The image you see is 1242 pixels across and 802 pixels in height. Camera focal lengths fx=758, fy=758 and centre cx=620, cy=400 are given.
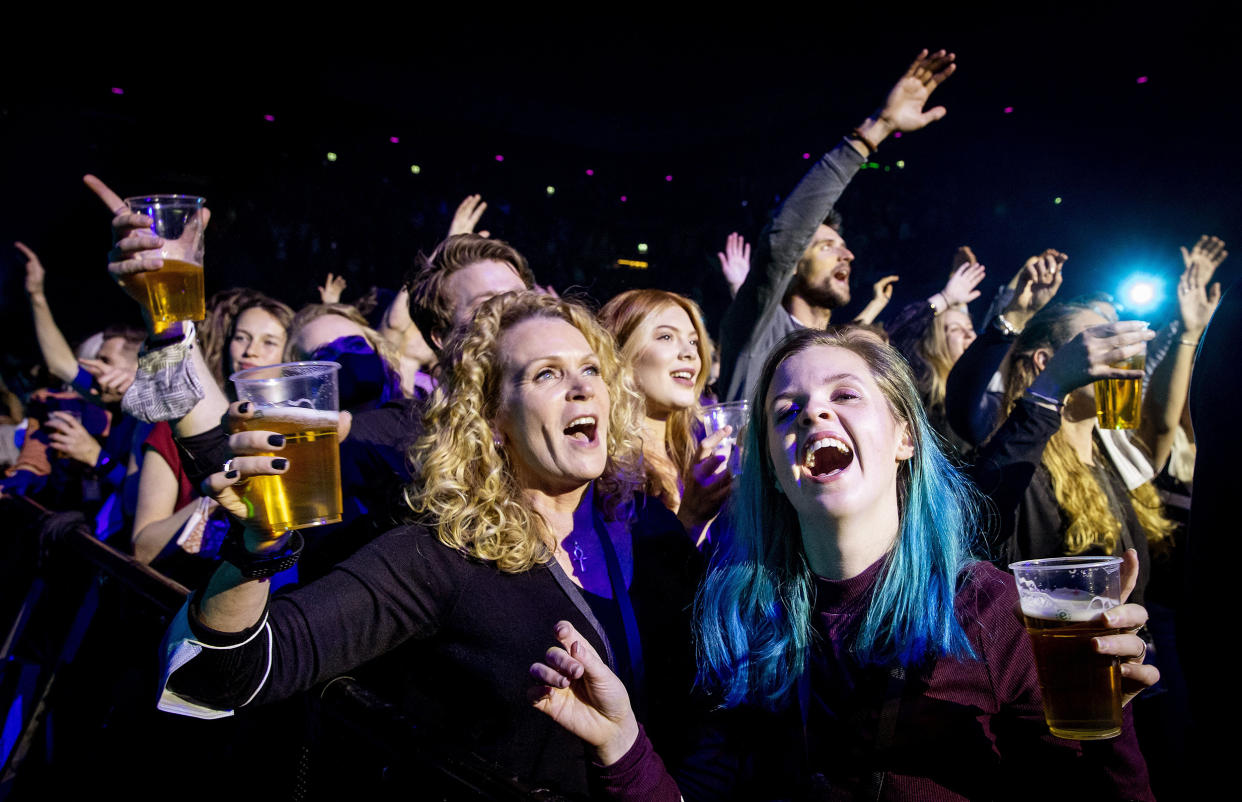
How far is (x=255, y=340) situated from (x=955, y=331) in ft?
12.2

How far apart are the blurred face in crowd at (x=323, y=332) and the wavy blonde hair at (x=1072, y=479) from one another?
→ 2649mm

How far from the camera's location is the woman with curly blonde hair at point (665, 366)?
2.74 metres

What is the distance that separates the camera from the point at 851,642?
1.50 metres

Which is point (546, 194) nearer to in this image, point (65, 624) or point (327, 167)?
point (327, 167)

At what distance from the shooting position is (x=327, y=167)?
32.3 ft

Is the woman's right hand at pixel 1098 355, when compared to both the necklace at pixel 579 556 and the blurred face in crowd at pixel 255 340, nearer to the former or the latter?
the necklace at pixel 579 556

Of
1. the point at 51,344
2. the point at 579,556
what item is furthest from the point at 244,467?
the point at 51,344

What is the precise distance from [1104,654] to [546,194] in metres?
11.1

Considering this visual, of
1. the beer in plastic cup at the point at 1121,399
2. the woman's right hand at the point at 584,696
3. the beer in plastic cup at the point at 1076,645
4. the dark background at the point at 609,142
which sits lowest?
the woman's right hand at the point at 584,696

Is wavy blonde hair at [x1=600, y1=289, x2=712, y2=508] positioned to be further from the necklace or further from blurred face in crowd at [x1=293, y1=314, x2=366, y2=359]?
blurred face in crowd at [x1=293, y1=314, x2=366, y2=359]

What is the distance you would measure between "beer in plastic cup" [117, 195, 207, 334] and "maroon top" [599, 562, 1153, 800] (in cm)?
131

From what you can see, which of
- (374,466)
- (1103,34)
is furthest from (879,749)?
(1103,34)

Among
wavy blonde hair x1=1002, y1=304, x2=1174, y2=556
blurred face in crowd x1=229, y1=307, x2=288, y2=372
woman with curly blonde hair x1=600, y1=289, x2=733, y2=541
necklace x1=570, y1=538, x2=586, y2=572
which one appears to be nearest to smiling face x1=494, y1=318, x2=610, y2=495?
necklace x1=570, y1=538, x2=586, y2=572

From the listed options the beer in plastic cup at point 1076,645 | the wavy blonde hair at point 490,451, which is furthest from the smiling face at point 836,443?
the wavy blonde hair at point 490,451
